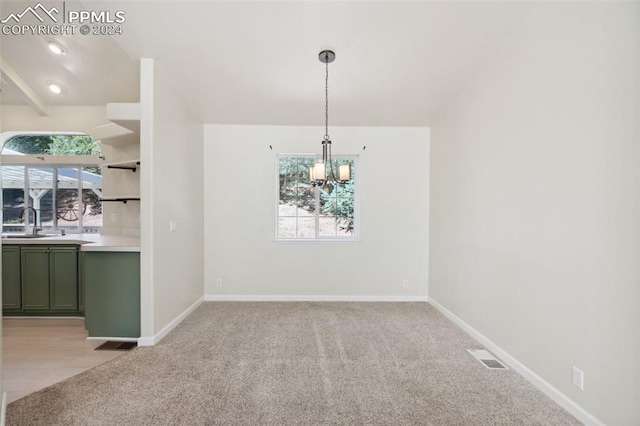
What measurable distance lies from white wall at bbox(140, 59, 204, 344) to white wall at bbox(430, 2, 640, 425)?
11.1 feet

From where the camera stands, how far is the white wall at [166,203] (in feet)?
9.89

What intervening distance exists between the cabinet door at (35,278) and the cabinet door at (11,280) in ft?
0.19

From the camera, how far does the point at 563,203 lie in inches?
84.7

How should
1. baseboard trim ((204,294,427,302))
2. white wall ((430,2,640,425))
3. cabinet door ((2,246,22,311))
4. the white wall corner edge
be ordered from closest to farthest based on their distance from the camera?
white wall ((430,2,640,425)), the white wall corner edge, cabinet door ((2,246,22,311)), baseboard trim ((204,294,427,302))

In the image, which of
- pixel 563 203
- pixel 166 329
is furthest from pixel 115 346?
pixel 563 203

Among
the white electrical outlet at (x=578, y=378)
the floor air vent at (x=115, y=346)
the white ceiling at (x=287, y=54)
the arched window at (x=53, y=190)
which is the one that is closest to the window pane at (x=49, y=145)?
the arched window at (x=53, y=190)

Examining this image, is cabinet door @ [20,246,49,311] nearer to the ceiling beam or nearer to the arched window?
the arched window

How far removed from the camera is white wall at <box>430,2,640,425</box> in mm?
1756

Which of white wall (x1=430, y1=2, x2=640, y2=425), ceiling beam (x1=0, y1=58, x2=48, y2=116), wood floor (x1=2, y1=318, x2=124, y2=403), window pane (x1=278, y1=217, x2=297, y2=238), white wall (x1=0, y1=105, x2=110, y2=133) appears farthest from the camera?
window pane (x1=278, y1=217, x2=297, y2=238)

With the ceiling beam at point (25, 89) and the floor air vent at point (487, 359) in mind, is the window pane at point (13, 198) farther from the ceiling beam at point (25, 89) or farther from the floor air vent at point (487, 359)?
the floor air vent at point (487, 359)

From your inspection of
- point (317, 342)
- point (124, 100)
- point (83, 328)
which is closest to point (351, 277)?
point (317, 342)

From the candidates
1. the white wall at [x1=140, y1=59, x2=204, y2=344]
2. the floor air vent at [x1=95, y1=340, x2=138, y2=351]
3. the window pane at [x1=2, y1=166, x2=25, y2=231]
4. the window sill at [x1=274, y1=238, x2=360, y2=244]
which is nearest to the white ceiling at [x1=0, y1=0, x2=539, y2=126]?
the white wall at [x1=140, y1=59, x2=204, y2=344]

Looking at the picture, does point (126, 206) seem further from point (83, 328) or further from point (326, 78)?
point (326, 78)

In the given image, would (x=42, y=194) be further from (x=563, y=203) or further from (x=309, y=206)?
(x=563, y=203)
